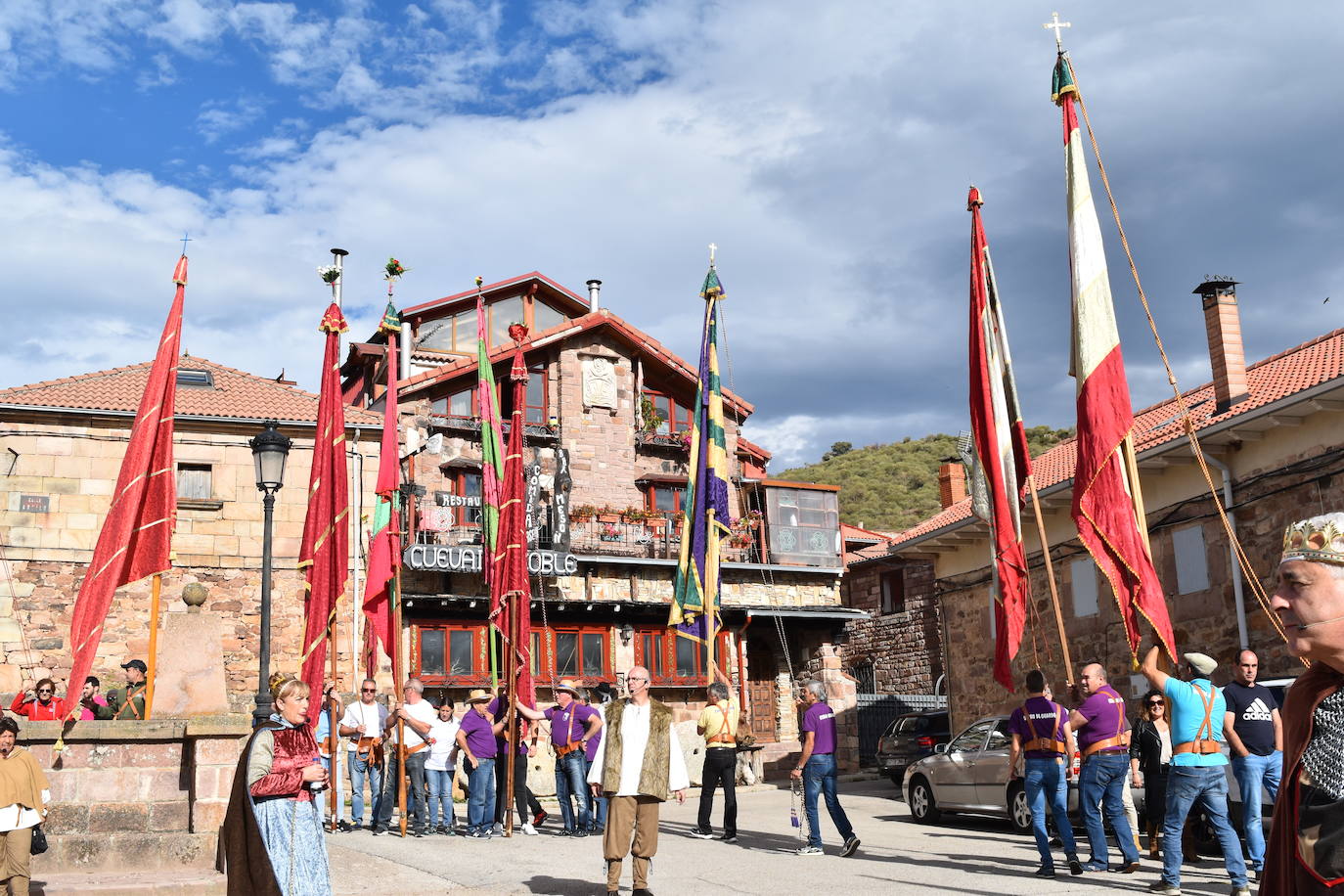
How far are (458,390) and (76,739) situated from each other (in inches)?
783

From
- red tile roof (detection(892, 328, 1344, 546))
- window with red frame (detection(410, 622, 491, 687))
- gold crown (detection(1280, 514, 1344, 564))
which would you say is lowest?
gold crown (detection(1280, 514, 1344, 564))

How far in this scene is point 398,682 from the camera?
15.2 meters

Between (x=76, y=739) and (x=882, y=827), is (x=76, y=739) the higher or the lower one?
the higher one

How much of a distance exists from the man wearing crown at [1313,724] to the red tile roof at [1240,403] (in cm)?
1463

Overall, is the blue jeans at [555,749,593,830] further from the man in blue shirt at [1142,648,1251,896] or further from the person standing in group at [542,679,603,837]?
the man in blue shirt at [1142,648,1251,896]

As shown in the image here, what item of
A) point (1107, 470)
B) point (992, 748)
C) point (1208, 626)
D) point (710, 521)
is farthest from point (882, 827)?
point (1107, 470)

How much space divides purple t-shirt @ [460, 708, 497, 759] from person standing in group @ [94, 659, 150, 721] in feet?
11.5

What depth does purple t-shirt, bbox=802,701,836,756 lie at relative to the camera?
1244 cm

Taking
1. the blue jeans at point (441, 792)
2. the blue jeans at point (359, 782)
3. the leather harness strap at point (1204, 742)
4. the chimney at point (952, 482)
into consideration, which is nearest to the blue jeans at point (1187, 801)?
the leather harness strap at point (1204, 742)

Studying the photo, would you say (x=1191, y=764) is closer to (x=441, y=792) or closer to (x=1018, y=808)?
(x=1018, y=808)

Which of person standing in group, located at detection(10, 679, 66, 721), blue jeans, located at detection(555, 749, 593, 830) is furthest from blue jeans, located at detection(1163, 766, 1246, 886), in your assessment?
person standing in group, located at detection(10, 679, 66, 721)

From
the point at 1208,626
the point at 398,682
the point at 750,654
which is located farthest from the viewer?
the point at 750,654

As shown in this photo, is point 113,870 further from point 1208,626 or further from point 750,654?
point 750,654

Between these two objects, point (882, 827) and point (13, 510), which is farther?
point (13, 510)
